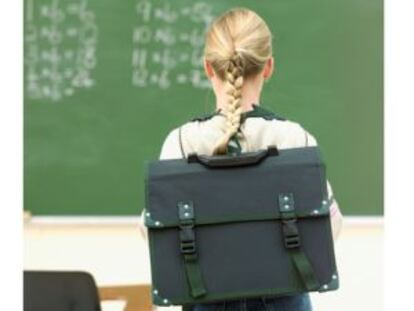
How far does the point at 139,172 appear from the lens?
9.64 feet

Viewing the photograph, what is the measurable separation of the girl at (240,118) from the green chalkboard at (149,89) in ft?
4.10

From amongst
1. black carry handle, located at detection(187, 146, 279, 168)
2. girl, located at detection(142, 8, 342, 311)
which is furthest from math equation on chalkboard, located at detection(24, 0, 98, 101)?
black carry handle, located at detection(187, 146, 279, 168)

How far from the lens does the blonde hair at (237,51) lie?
1.62 m

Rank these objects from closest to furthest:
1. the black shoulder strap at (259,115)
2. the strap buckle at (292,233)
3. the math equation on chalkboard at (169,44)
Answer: the strap buckle at (292,233) < the black shoulder strap at (259,115) < the math equation on chalkboard at (169,44)

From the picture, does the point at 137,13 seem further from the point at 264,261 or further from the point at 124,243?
the point at 264,261

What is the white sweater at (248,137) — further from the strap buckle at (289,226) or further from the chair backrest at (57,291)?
the chair backrest at (57,291)

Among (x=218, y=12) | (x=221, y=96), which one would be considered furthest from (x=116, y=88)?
(x=221, y=96)

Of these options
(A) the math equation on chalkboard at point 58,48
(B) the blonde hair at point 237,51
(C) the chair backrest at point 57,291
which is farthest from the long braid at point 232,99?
(A) the math equation on chalkboard at point 58,48

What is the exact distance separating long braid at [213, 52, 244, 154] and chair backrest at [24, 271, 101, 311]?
452 mm

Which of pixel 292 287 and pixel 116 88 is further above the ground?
pixel 116 88

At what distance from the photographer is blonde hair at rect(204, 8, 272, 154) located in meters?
1.62

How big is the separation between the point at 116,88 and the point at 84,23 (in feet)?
0.94

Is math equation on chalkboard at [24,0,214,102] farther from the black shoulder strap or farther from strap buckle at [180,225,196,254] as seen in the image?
strap buckle at [180,225,196,254]
